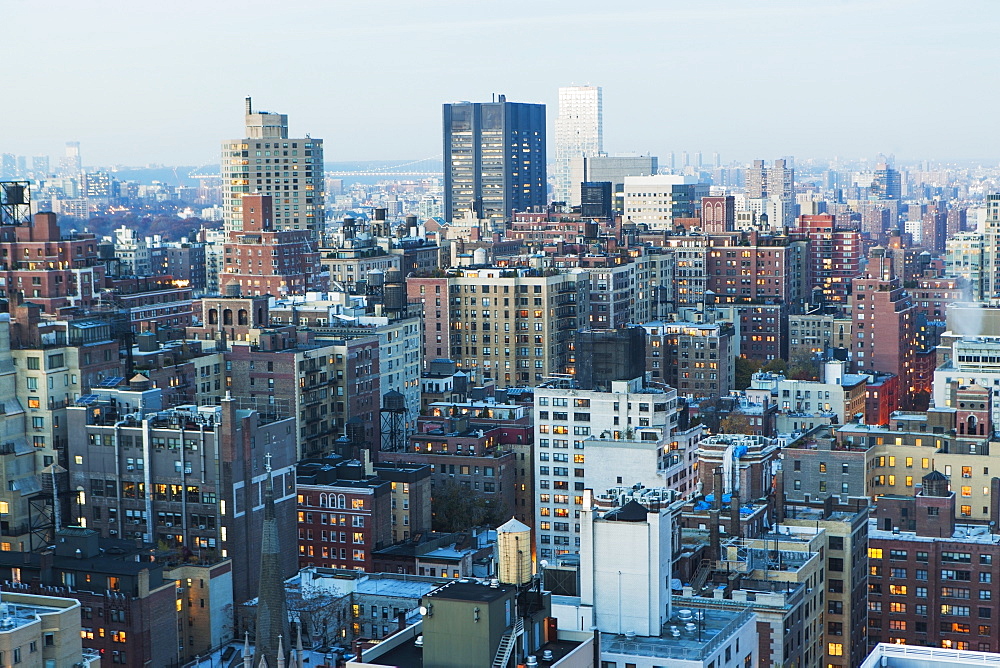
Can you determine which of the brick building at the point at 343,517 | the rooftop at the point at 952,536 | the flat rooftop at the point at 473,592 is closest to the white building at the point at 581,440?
the brick building at the point at 343,517

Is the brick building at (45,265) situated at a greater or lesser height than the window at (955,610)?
greater

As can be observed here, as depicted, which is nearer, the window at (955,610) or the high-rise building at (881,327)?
the window at (955,610)

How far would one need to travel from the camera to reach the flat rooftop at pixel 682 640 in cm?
7000

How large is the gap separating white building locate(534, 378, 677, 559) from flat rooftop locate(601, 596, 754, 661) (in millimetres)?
37523

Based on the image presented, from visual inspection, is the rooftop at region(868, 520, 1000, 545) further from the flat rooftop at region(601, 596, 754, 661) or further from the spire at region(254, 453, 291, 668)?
the spire at region(254, 453, 291, 668)

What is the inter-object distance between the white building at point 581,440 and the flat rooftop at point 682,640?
37523 mm

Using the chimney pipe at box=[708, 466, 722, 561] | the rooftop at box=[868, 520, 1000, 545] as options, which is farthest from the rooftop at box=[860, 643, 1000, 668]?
the rooftop at box=[868, 520, 1000, 545]

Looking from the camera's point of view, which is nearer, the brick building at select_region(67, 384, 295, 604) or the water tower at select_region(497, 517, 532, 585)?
the water tower at select_region(497, 517, 532, 585)

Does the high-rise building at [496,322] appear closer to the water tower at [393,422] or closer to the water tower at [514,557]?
the water tower at [393,422]

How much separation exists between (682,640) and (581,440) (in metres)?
49.1

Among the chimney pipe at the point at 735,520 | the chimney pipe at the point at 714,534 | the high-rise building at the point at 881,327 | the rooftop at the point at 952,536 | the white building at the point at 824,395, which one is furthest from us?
the high-rise building at the point at 881,327

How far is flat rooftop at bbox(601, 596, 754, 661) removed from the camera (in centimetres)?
7000

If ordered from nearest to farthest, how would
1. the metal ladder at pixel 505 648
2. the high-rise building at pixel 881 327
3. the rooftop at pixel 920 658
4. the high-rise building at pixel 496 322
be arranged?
the metal ladder at pixel 505 648, the rooftop at pixel 920 658, the high-rise building at pixel 496 322, the high-rise building at pixel 881 327

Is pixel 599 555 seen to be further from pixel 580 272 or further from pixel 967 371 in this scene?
pixel 580 272
